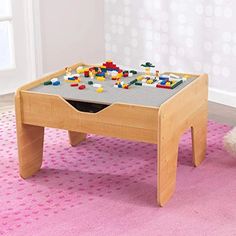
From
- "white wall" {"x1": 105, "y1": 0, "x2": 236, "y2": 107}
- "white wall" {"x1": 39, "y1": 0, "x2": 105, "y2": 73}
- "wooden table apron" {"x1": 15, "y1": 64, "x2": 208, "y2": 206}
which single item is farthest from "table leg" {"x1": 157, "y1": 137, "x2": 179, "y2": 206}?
"white wall" {"x1": 39, "y1": 0, "x2": 105, "y2": 73}

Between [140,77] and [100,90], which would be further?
[140,77]

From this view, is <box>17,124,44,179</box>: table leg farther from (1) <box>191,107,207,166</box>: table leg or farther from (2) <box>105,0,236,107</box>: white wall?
(2) <box>105,0,236,107</box>: white wall

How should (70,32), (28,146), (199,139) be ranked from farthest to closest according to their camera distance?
1. (70,32)
2. (199,139)
3. (28,146)

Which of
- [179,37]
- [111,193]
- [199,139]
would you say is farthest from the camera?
[179,37]

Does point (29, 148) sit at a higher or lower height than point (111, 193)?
higher

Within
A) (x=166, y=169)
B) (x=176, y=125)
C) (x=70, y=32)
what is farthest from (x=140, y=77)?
(x=70, y=32)

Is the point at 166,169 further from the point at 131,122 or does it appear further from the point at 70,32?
the point at 70,32

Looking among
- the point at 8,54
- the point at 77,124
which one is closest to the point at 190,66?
the point at 8,54

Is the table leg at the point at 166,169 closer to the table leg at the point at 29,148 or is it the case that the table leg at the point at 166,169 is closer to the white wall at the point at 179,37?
the table leg at the point at 29,148

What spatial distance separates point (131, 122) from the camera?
1888 millimetres

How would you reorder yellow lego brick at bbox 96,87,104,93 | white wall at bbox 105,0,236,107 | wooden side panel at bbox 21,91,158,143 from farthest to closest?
white wall at bbox 105,0,236,107 → yellow lego brick at bbox 96,87,104,93 → wooden side panel at bbox 21,91,158,143

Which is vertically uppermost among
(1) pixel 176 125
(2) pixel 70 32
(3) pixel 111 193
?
(2) pixel 70 32

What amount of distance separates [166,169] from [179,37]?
4.55 ft

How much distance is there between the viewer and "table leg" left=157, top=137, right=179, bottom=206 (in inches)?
72.3
